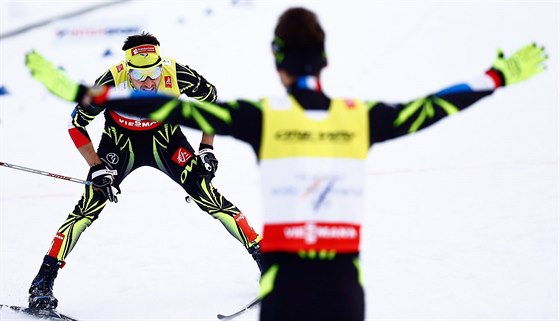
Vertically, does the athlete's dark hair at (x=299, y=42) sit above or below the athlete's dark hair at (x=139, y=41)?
below

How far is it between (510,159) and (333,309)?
6.35m

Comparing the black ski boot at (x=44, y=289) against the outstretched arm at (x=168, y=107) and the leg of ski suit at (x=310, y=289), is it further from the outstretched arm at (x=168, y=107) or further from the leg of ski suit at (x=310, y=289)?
the leg of ski suit at (x=310, y=289)

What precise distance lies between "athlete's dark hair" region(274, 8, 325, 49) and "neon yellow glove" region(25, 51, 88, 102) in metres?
0.73

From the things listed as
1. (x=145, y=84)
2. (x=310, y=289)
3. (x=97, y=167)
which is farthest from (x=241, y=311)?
(x=310, y=289)

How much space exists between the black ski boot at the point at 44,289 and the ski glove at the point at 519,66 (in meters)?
3.32

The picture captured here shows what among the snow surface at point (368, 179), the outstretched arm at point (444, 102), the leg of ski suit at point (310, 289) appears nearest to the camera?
the leg of ski suit at point (310, 289)

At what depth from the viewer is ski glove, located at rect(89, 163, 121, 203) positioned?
4.96 metres

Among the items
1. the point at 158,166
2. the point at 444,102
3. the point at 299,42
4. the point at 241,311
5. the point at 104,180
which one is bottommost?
the point at 241,311

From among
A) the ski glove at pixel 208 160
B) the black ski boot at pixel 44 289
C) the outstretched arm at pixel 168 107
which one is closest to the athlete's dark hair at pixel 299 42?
the outstretched arm at pixel 168 107

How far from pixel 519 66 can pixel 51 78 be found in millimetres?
1647

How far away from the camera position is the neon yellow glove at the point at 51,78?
2.66 m

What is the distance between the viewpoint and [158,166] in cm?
526

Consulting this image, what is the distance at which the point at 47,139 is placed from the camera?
9992 millimetres

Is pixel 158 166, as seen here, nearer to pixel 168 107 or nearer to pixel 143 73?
pixel 143 73
